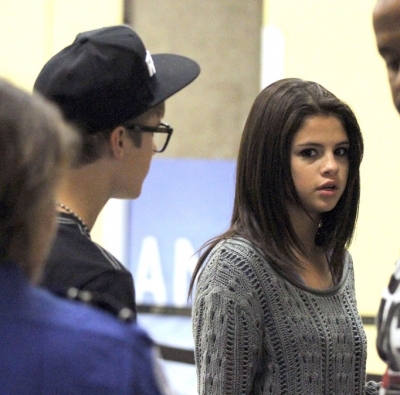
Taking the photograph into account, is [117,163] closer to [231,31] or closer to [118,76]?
[118,76]

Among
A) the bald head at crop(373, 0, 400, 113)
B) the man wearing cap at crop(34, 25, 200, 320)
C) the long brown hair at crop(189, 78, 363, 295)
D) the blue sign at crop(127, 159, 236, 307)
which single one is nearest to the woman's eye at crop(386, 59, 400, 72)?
the bald head at crop(373, 0, 400, 113)

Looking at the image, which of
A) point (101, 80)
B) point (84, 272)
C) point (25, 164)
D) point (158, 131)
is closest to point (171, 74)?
point (158, 131)

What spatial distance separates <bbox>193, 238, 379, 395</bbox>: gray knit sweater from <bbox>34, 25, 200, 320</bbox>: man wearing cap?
42cm

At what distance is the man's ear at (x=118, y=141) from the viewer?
1652mm

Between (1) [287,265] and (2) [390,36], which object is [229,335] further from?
(2) [390,36]

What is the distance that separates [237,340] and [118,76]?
0.70 metres

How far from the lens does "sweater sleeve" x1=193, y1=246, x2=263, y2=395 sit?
77.9 inches

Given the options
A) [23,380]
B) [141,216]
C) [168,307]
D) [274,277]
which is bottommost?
[168,307]

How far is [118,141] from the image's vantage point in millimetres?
1662

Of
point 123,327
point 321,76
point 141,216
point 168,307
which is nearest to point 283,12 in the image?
point 321,76

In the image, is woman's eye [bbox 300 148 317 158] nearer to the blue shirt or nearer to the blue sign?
the blue shirt

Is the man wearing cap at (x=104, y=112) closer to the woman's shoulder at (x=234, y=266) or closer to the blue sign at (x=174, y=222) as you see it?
the woman's shoulder at (x=234, y=266)

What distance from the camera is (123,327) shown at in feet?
3.26

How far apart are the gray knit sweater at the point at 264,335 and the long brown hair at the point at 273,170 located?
0.06m
